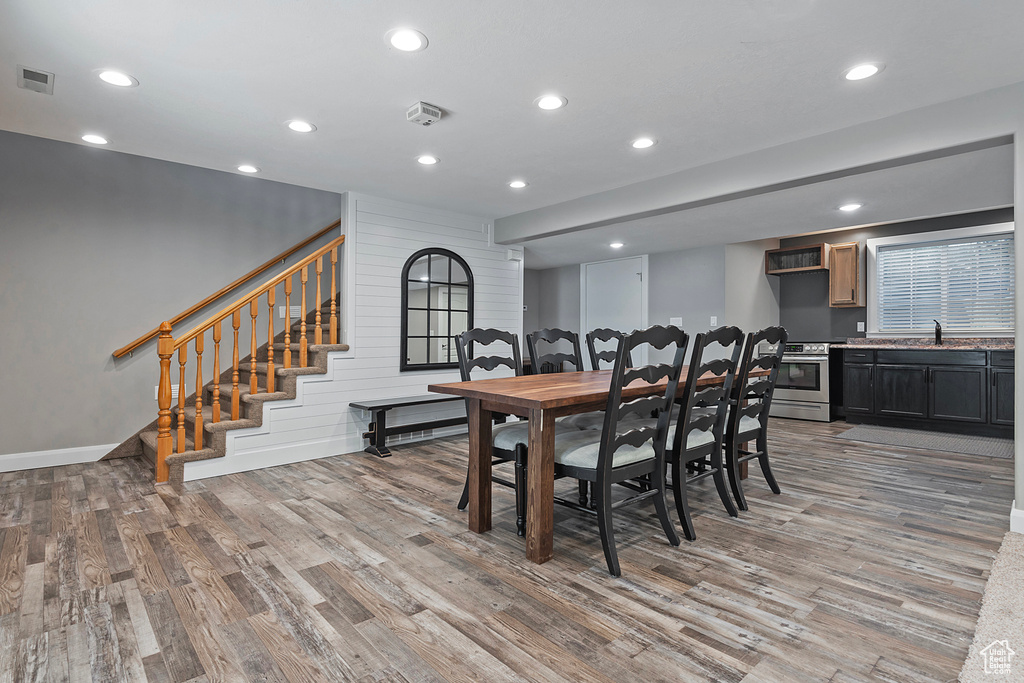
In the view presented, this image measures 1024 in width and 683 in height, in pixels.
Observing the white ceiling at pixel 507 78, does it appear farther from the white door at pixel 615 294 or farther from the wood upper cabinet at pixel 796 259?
the white door at pixel 615 294

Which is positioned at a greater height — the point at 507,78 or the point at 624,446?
the point at 507,78

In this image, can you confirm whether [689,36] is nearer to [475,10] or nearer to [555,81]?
[555,81]

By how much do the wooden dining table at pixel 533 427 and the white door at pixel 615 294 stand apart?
437 cm

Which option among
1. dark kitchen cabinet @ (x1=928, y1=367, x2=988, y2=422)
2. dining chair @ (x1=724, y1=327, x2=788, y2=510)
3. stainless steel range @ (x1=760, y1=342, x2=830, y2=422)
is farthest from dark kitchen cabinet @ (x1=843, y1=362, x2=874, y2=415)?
dining chair @ (x1=724, y1=327, x2=788, y2=510)

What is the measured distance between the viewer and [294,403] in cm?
434

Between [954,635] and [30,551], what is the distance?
3.86 metres

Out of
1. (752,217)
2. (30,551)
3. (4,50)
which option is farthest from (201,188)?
(752,217)

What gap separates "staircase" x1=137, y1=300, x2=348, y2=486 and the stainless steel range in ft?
16.8

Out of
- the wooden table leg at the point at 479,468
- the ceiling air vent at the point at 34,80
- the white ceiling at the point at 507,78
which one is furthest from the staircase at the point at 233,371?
the wooden table leg at the point at 479,468

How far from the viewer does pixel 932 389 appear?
5.41 m

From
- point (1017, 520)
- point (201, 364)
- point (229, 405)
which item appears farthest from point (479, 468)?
point (229, 405)

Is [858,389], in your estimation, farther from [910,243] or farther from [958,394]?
[910,243]

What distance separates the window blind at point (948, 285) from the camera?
218 inches

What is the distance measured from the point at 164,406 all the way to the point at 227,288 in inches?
64.3
